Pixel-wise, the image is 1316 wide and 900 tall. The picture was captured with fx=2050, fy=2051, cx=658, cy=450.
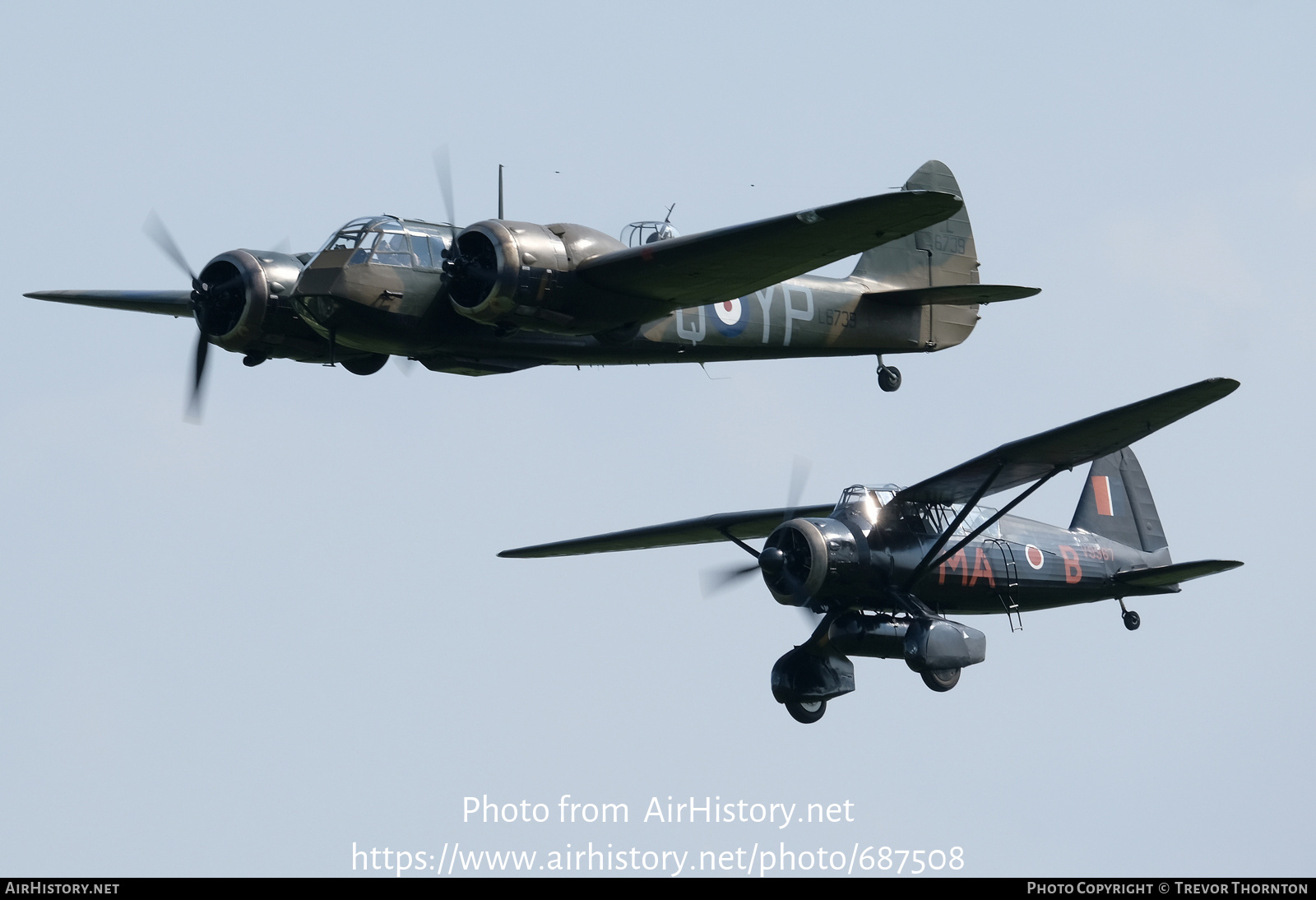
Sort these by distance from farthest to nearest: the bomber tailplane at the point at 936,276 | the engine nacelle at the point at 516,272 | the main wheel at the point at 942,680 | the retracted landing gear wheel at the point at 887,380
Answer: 1. the retracted landing gear wheel at the point at 887,380
2. the bomber tailplane at the point at 936,276
3. the main wheel at the point at 942,680
4. the engine nacelle at the point at 516,272

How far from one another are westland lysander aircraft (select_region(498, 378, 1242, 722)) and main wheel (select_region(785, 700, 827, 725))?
0.02 metres

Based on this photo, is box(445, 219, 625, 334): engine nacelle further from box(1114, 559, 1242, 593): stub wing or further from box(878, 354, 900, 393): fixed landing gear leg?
box(1114, 559, 1242, 593): stub wing

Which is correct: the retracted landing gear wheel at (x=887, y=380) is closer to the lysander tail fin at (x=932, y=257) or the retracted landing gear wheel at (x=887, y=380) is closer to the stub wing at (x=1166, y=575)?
the lysander tail fin at (x=932, y=257)

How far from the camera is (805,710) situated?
32.0 m

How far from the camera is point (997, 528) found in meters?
32.4

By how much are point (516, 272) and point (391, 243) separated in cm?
213

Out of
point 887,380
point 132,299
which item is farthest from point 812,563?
point 132,299

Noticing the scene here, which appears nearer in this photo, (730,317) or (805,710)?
(730,317)

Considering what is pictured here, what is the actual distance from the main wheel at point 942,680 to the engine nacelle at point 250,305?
10.2 m

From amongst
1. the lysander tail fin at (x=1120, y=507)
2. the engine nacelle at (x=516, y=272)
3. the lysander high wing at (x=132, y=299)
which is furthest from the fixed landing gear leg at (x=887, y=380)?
the lysander high wing at (x=132, y=299)

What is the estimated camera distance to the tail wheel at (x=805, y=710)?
31953 mm

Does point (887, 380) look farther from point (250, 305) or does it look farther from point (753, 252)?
point (250, 305)

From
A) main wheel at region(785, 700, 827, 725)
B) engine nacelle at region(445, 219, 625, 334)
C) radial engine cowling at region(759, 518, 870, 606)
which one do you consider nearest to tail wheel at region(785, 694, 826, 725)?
main wheel at region(785, 700, 827, 725)

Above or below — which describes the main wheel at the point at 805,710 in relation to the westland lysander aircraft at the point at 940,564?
below
